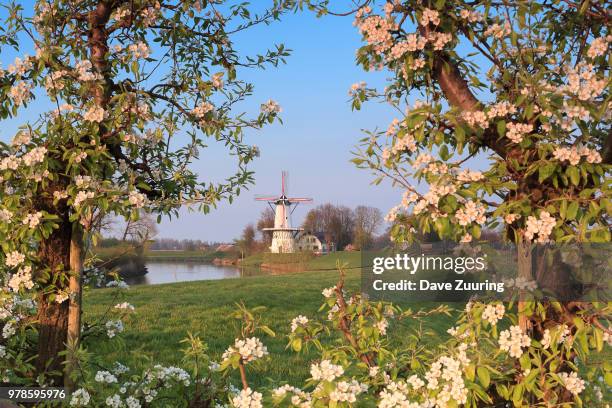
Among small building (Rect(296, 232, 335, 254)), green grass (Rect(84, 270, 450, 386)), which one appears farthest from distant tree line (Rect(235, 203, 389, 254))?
green grass (Rect(84, 270, 450, 386))

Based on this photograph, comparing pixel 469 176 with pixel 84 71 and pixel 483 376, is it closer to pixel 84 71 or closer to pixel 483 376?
pixel 483 376

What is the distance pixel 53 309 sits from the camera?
4586mm

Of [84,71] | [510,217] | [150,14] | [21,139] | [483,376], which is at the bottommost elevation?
[483,376]

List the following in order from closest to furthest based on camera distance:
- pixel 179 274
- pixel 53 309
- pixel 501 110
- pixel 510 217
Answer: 1. pixel 510 217
2. pixel 501 110
3. pixel 53 309
4. pixel 179 274

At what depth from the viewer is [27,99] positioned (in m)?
4.34

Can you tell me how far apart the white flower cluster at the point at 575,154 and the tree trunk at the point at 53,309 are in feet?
12.7

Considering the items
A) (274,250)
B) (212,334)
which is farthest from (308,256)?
(212,334)

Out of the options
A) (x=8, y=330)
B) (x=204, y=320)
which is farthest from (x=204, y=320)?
(x=8, y=330)

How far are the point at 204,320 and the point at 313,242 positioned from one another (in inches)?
2207

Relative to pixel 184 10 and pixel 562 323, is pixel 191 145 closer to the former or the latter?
pixel 184 10

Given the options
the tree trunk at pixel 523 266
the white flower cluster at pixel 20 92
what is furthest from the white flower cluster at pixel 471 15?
the white flower cluster at pixel 20 92

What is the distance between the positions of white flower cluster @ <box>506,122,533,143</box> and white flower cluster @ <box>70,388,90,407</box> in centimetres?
368

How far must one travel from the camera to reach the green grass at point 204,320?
26.5 ft

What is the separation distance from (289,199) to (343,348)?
182 feet
